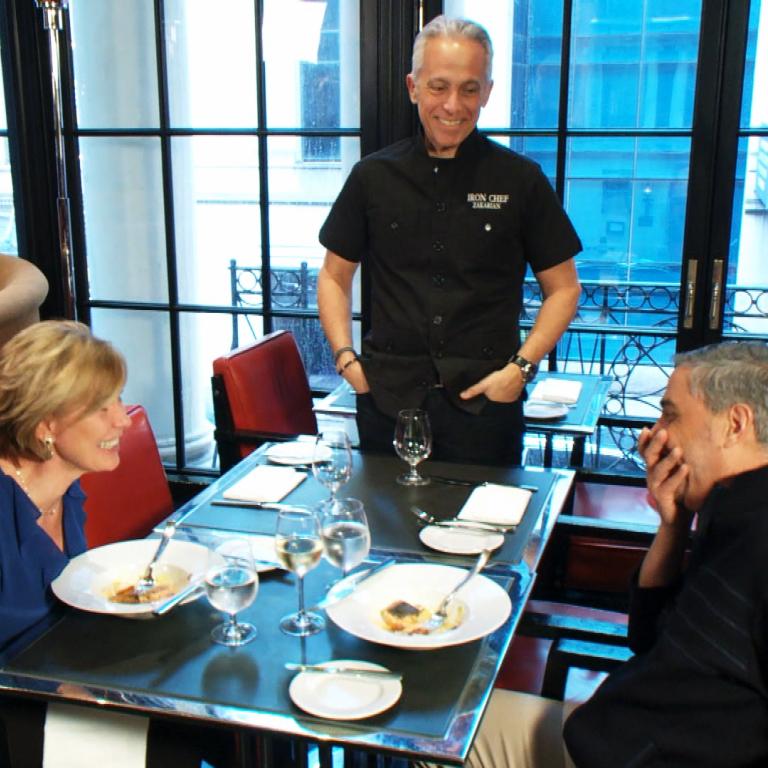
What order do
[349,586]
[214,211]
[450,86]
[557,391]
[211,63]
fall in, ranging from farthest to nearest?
[214,211] < [211,63] < [557,391] < [450,86] < [349,586]

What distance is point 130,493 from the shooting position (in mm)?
2281

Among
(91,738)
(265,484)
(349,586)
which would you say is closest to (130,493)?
(265,484)

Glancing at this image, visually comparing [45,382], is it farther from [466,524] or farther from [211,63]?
[211,63]

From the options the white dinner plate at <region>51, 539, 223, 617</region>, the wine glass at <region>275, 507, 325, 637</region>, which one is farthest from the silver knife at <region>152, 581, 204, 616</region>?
the wine glass at <region>275, 507, 325, 637</region>

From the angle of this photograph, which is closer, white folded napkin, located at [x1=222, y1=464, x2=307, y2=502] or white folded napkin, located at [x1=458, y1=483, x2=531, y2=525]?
Result: white folded napkin, located at [x1=458, y1=483, x2=531, y2=525]

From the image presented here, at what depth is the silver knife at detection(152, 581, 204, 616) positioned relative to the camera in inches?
63.6

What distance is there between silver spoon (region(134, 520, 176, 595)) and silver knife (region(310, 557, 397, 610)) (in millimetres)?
291

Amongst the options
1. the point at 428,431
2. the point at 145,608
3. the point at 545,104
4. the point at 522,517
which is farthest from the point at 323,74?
the point at 145,608

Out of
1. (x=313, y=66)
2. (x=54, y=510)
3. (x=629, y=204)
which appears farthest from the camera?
(x=313, y=66)

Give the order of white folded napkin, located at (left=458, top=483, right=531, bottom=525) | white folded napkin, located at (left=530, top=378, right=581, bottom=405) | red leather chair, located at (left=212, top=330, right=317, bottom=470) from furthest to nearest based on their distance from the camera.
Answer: white folded napkin, located at (left=530, top=378, right=581, bottom=405), red leather chair, located at (left=212, top=330, right=317, bottom=470), white folded napkin, located at (left=458, top=483, right=531, bottom=525)

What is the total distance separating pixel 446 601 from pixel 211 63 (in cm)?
252

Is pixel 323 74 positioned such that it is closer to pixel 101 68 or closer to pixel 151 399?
pixel 101 68

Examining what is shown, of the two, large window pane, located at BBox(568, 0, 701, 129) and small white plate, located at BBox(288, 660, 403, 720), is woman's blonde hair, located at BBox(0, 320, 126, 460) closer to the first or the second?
small white plate, located at BBox(288, 660, 403, 720)

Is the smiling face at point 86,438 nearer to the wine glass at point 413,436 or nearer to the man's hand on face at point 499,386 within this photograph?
the wine glass at point 413,436
